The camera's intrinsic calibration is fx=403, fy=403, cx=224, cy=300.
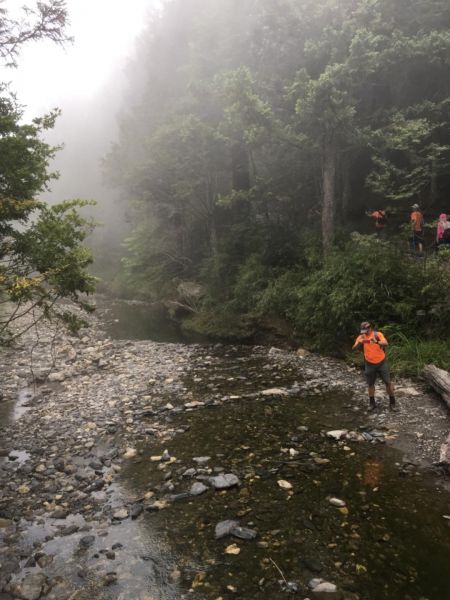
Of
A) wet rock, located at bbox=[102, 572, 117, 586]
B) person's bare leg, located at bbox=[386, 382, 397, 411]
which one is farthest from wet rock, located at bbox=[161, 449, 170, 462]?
person's bare leg, located at bbox=[386, 382, 397, 411]

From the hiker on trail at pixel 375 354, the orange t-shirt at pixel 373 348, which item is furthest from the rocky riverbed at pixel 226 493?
the orange t-shirt at pixel 373 348

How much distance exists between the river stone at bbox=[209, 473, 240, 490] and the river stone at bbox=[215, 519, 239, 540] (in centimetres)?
A: 94

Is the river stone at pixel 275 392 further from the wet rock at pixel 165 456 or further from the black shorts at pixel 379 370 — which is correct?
the wet rock at pixel 165 456

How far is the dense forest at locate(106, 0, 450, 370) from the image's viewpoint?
49.9 feet

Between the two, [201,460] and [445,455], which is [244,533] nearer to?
[201,460]

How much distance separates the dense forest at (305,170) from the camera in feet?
49.9

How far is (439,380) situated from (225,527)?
718cm

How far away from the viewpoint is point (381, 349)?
10320 mm

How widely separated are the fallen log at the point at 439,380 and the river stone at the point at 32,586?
912cm

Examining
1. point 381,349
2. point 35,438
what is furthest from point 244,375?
point 35,438

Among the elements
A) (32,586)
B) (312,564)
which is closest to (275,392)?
(312,564)

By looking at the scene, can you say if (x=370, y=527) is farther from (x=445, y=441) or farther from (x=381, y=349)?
(x=381, y=349)

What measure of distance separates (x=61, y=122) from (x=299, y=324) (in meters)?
111

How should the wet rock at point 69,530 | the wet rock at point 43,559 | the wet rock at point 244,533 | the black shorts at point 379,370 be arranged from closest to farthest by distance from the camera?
the wet rock at point 43,559 → the wet rock at point 244,533 → the wet rock at point 69,530 → the black shorts at point 379,370
